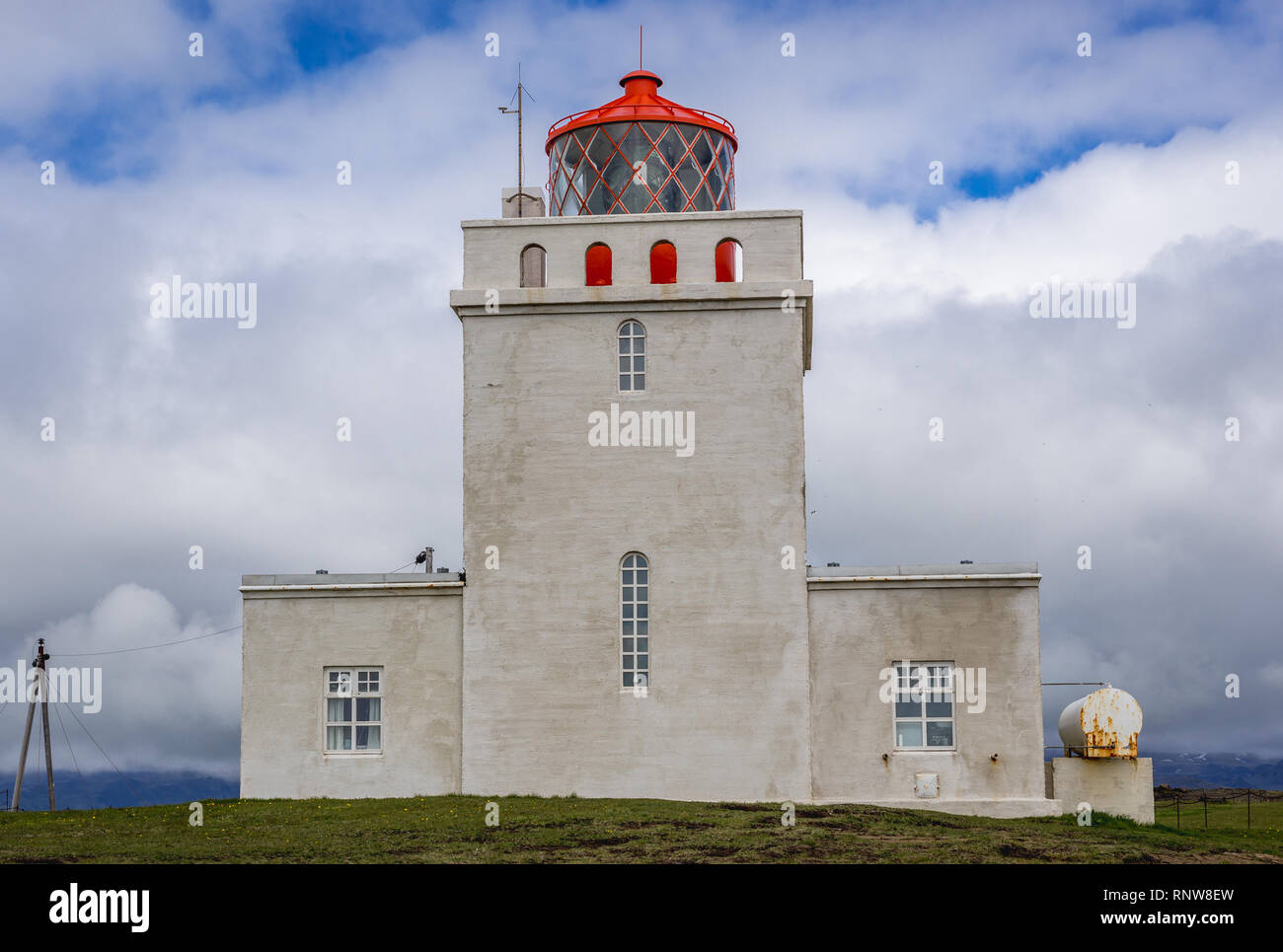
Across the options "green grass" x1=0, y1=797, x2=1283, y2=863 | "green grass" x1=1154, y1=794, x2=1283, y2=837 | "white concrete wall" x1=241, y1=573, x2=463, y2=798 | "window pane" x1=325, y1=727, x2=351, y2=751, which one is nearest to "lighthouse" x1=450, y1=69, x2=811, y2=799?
"white concrete wall" x1=241, y1=573, x2=463, y2=798

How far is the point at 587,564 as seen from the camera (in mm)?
27641

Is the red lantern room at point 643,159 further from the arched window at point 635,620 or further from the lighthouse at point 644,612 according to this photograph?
the arched window at point 635,620

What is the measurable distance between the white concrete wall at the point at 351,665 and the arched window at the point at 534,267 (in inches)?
244

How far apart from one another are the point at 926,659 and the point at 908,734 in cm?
141

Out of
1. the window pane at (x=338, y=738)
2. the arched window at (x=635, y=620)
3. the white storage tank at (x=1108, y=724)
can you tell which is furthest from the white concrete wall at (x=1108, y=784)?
the window pane at (x=338, y=738)

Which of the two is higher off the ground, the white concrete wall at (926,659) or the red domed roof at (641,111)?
the red domed roof at (641,111)

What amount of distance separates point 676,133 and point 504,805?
13.4 m

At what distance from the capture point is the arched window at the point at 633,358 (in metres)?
28.1

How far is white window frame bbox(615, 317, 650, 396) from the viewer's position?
92.2 feet

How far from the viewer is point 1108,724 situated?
27734mm

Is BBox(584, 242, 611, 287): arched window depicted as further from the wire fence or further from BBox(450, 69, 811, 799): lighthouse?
the wire fence

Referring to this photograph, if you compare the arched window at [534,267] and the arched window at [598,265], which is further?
the arched window at [534,267]

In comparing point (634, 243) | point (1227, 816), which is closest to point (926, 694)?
point (634, 243)
